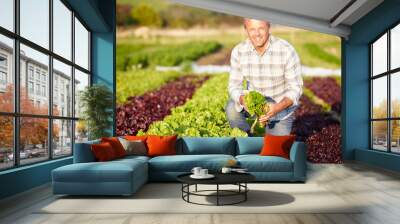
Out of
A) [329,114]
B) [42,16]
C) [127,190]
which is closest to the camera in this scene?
[127,190]

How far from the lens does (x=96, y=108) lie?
828cm

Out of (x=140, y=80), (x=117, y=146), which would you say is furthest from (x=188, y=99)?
(x=117, y=146)

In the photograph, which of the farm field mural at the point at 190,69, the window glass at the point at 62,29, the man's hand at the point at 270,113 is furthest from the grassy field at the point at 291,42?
the window glass at the point at 62,29

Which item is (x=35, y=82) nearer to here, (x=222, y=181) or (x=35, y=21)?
(x=35, y=21)

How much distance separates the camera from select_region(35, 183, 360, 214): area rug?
14.2 feet

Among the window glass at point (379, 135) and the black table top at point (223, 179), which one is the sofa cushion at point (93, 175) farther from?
the window glass at point (379, 135)

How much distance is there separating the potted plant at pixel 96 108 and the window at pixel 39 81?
159 millimetres

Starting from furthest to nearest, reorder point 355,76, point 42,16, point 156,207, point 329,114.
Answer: point 329,114
point 355,76
point 42,16
point 156,207

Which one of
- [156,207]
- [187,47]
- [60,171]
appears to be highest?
[187,47]

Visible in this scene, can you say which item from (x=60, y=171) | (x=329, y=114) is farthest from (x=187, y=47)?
(x=60, y=171)

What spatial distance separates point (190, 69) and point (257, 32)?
7.31 ft

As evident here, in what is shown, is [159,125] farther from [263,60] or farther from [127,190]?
[127,190]

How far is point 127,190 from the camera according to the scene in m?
5.00

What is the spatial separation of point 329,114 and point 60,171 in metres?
8.34
